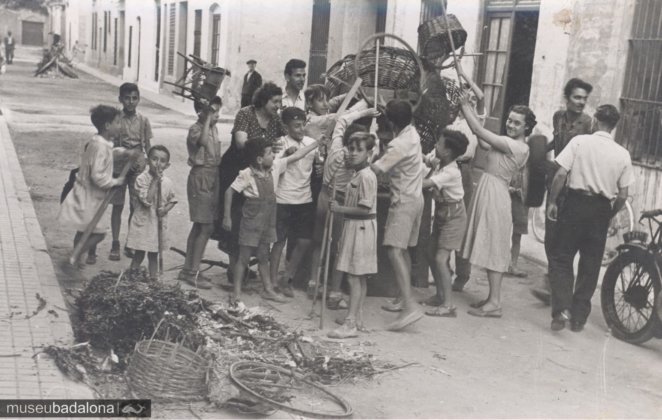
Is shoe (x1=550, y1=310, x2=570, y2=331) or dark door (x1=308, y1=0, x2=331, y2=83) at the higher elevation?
dark door (x1=308, y1=0, x2=331, y2=83)

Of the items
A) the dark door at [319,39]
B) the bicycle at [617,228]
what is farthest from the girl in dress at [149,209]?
the dark door at [319,39]

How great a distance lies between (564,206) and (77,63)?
50.4 meters

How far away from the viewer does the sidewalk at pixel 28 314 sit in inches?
175

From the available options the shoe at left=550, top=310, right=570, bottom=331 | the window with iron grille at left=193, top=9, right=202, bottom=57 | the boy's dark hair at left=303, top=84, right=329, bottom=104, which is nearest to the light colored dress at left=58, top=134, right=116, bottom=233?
the boy's dark hair at left=303, top=84, right=329, bottom=104

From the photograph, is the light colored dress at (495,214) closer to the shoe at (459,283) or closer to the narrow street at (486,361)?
the narrow street at (486,361)

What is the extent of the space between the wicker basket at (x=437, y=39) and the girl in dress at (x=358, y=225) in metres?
1.72

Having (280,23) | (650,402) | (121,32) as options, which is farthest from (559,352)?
(121,32)

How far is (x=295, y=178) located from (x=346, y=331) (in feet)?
4.75

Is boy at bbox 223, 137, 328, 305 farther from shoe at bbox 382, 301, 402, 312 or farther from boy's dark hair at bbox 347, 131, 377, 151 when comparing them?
shoe at bbox 382, 301, 402, 312

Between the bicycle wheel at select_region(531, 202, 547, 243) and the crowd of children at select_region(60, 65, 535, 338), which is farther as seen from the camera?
the bicycle wheel at select_region(531, 202, 547, 243)

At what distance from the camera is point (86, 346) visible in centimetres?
509

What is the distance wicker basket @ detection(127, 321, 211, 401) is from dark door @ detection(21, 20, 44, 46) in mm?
77194

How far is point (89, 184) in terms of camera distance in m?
6.88

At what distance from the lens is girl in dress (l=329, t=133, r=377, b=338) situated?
6086mm
